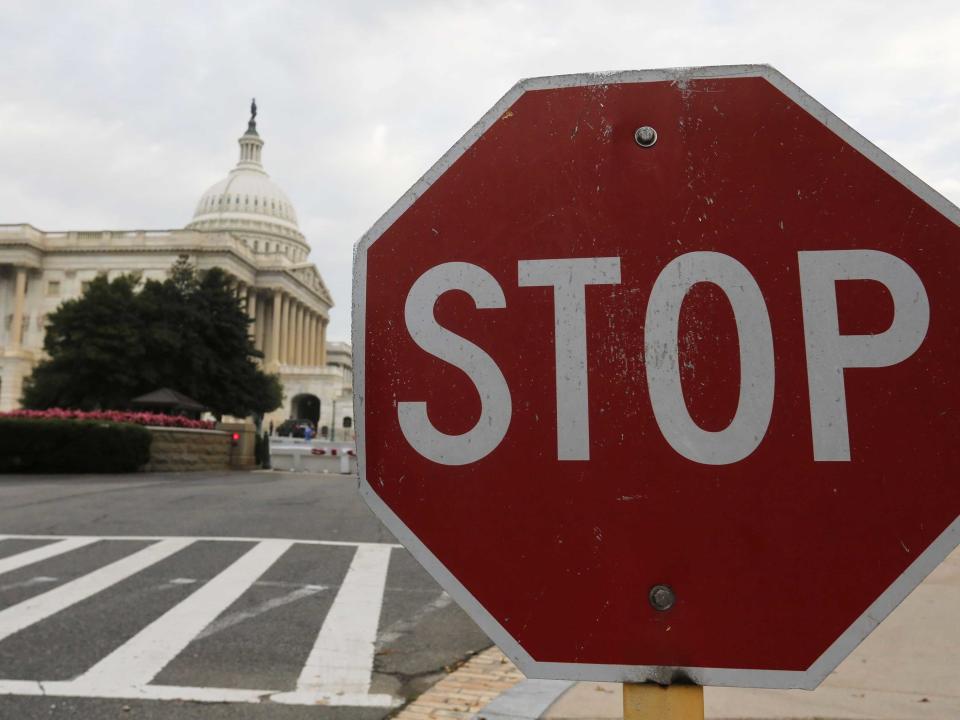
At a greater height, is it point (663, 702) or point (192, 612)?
point (663, 702)

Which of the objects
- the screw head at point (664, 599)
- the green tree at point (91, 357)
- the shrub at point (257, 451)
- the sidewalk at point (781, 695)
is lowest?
the sidewalk at point (781, 695)

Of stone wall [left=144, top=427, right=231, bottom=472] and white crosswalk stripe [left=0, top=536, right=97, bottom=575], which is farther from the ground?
stone wall [left=144, top=427, right=231, bottom=472]

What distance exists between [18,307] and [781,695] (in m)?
84.2

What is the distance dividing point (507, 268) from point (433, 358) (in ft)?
0.72

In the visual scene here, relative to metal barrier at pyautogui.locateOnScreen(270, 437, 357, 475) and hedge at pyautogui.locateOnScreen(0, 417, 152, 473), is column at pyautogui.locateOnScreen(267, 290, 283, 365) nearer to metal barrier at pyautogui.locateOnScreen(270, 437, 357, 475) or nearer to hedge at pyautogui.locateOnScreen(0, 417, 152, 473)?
metal barrier at pyautogui.locateOnScreen(270, 437, 357, 475)

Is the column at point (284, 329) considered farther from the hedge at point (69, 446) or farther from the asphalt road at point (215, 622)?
the asphalt road at point (215, 622)

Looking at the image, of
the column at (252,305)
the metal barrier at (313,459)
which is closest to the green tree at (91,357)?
the metal barrier at (313,459)

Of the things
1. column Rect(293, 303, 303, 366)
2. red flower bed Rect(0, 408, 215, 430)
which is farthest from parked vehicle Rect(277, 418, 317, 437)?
red flower bed Rect(0, 408, 215, 430)

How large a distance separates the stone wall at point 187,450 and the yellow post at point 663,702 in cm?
2561

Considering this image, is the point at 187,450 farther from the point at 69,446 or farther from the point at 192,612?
the point at 192,612

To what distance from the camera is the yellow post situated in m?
1.36

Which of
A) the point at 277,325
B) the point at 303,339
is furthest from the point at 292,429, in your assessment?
the point at 303,339

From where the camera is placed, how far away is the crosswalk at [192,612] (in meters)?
4.20

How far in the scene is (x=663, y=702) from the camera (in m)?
1.37
